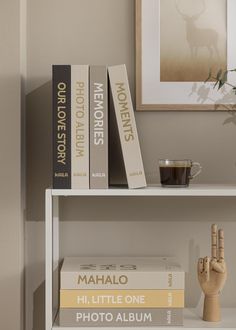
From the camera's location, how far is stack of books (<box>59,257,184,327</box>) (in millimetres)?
1298

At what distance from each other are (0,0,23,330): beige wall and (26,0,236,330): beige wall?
0.29 feet

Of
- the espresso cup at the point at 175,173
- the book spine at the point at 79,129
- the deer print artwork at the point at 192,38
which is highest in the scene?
the deer print artwork at the point at 192,38

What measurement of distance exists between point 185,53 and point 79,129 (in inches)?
15.6

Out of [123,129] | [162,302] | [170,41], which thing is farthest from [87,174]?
[170,41]

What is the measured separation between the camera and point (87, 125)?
1296 mm

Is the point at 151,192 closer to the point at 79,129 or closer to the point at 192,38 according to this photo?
the point at 79,129

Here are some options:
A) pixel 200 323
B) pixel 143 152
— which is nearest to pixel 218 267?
pixel 200 323

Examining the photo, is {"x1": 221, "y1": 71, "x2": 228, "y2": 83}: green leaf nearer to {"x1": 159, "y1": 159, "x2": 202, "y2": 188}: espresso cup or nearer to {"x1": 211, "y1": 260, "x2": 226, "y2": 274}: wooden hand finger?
{"x1": 159, "y1": 159, "x2": 202, "y2": 188}: espresso cup

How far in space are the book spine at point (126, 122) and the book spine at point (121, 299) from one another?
0.25m

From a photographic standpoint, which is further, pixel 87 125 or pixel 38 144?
pixel 38 144

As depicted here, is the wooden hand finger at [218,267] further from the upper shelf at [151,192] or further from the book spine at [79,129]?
the book spine at [79,129]

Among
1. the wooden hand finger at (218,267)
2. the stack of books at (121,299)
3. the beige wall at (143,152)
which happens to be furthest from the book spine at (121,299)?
the beige wall at (143,152)

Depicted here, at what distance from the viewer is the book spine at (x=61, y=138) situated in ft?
4.24

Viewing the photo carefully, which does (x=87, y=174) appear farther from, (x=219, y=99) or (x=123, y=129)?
(x=219, y=99)
